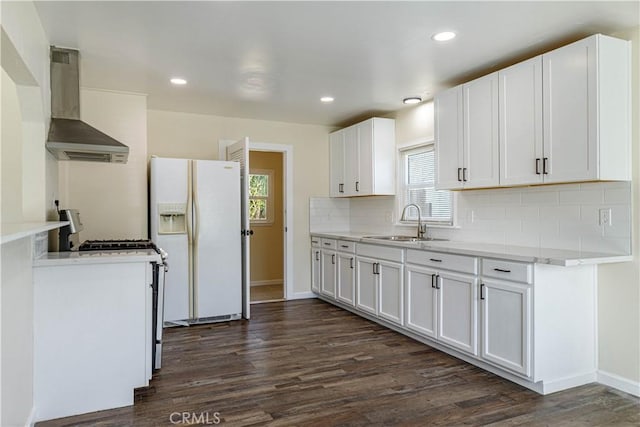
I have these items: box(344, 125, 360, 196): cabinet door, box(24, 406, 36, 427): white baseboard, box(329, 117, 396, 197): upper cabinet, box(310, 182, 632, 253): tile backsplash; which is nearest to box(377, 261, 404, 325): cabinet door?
box(310, 182, 632, 253): tile backsplash

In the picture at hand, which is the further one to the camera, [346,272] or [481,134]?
[346,272]

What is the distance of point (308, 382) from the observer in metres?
2.90

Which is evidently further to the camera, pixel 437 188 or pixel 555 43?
pixel 437 188

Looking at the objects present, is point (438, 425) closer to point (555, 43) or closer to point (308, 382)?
point (308, 382)

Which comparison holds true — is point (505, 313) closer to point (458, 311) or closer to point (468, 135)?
point (458, 311)

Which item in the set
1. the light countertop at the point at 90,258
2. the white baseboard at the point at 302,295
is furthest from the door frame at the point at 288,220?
the light countertop at the point at 90,258

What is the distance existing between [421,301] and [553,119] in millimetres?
1744

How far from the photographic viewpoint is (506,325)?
2.83m

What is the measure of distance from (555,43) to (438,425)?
266 centimetres

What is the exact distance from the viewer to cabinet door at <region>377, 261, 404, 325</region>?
3.90 m

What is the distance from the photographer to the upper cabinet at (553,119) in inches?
102

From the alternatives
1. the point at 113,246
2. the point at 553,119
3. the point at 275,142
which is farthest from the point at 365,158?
the point at 113,246

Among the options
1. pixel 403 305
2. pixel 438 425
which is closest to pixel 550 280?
pixel 438 425

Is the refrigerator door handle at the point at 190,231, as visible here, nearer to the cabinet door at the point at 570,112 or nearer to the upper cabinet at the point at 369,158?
the upper cabinet at the point at 369,158
